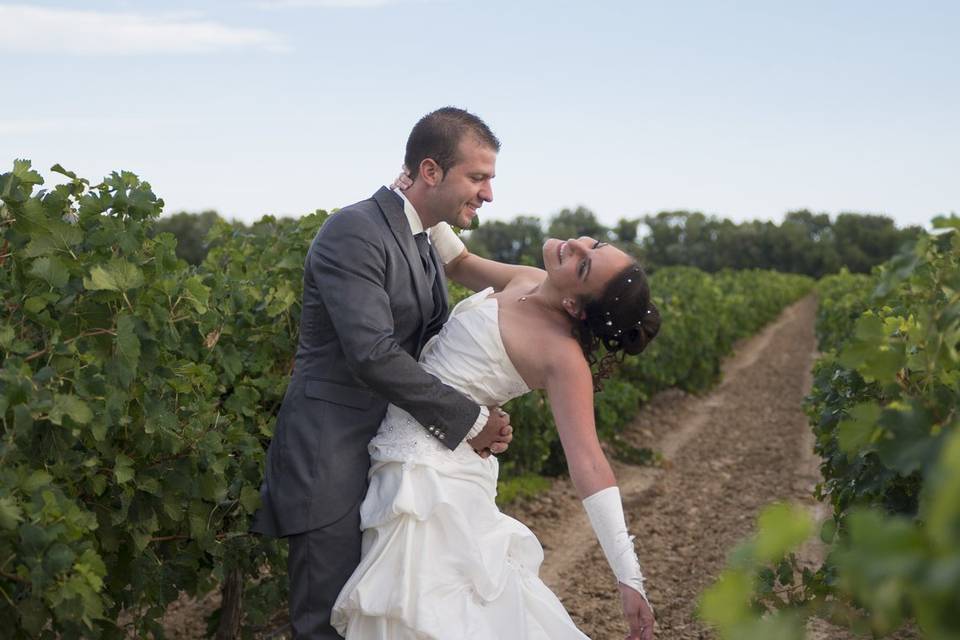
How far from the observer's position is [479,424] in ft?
10.9

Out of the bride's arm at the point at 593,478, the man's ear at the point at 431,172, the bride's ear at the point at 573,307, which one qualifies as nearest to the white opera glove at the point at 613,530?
the bride's arm at the point at 593,478

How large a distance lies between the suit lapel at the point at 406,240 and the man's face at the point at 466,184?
126 mm

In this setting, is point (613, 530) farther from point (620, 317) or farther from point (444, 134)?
point (444, 134)

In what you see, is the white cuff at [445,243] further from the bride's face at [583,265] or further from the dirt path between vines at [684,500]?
the dirt path between vines at [684,500]

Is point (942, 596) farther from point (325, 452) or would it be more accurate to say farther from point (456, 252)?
point (456, 252)

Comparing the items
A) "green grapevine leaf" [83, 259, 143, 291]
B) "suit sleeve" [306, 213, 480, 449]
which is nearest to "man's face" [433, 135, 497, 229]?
"suit sleeve" [306, 213, 480, 449]

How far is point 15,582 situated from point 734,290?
2420 centimetres

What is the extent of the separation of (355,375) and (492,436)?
0.48 meters

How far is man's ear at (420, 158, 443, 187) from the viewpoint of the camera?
11.4ft

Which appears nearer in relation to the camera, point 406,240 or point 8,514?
point 8,514

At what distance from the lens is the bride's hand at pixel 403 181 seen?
11.8ft

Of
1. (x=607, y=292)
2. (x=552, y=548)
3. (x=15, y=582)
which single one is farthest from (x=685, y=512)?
(x=15, y=582)

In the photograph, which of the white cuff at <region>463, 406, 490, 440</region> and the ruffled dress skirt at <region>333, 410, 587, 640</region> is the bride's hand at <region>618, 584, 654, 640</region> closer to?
the ruffled dress skirt at <region>333, 410, 587, 640</region>

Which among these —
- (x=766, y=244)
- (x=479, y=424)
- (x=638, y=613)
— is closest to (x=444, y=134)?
(x=479, y=424)
